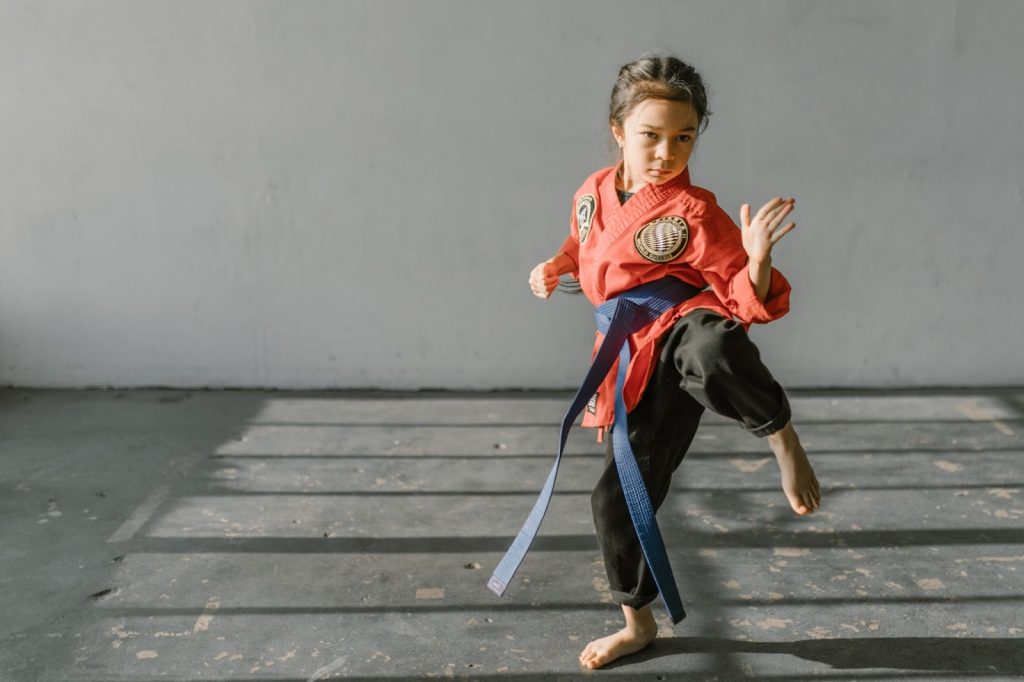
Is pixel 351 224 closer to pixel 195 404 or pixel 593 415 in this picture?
pixel 195 404

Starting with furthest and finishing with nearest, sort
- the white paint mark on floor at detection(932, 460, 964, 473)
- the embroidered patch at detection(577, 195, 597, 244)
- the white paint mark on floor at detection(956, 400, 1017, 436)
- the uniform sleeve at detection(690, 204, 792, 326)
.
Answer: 1. the white paint mark on floor at detection(956, 400, 1017, 436)
2. the white paint mark on floor at detection(932, 460, 964, 473)
3. the embroidered patch at detection(577, 195, 597, 244)
4. the uniform sleeve at detection(690, 204, 792, 326)

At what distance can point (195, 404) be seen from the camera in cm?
398

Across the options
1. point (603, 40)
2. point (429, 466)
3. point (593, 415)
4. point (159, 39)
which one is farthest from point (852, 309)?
point (159, 39)

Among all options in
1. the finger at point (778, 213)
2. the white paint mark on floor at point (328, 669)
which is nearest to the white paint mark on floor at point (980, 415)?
the finger at point (778, 213)

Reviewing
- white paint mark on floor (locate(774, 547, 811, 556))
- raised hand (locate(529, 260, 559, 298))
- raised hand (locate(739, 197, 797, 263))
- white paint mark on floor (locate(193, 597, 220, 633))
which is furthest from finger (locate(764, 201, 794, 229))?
white paint mark on floor (locate(193, 597, 220, 633))

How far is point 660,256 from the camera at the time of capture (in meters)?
1.94

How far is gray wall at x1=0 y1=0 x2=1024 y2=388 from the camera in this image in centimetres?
396

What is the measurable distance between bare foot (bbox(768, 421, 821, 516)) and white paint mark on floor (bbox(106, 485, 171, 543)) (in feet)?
5.58

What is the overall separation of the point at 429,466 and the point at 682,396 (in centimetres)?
143

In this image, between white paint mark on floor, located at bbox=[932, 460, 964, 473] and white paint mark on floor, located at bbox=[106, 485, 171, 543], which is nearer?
white paint mark on floor, located at bbox=[106, 485, 171, 543]

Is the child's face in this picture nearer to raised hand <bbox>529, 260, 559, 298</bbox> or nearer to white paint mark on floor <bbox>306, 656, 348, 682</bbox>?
raised hand <bbox>529, 260, 559, 298</bbox>

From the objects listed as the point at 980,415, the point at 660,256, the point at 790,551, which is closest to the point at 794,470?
the point at 660,256

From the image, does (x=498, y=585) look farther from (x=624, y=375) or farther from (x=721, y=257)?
(x=721, y=257)

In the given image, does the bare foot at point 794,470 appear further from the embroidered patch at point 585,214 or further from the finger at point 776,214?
the embroidered patch at point 585,214
